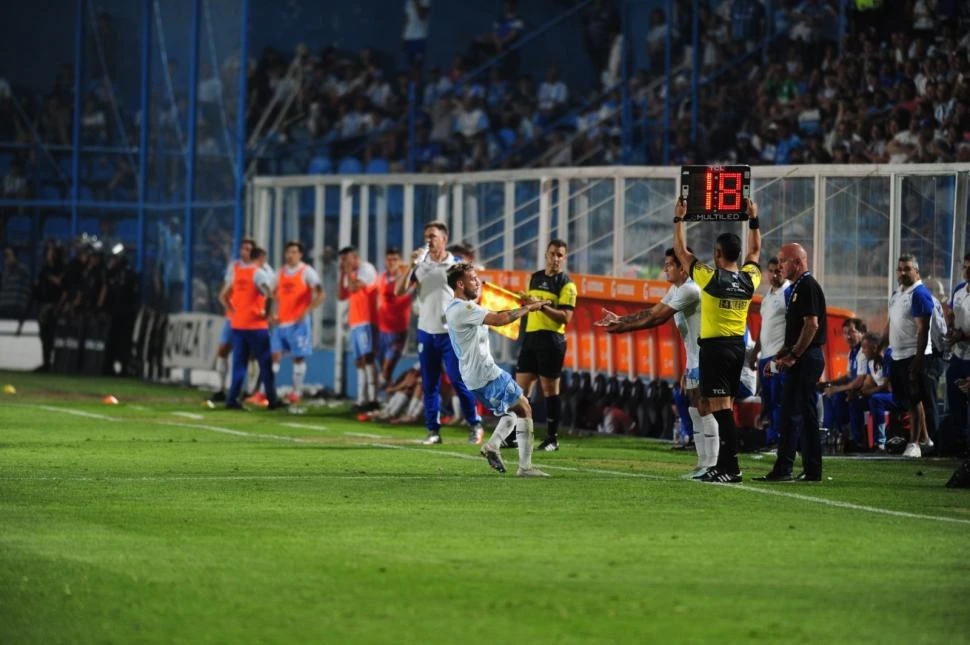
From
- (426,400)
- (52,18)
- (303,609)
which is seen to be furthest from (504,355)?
(52,18)

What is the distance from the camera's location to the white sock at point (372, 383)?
1008 inches

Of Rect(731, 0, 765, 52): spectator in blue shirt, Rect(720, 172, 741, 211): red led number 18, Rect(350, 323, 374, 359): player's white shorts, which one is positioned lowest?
Rect(350, 323, 374, 359): player's white shorts

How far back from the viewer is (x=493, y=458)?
1625cm

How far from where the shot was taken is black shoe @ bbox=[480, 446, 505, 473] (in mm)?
16156

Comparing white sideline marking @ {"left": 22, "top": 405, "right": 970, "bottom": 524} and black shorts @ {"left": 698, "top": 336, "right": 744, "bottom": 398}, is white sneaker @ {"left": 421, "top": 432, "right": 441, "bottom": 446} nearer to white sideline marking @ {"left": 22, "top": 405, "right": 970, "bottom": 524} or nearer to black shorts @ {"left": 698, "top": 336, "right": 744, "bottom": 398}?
white sideline marking @ {"left": 22, "top": 405, "right": 970, "bottom": 524}

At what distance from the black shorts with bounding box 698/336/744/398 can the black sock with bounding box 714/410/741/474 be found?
181 millimetres

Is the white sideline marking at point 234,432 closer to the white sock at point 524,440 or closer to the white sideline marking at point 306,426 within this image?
the white sideline marking at point 306,426

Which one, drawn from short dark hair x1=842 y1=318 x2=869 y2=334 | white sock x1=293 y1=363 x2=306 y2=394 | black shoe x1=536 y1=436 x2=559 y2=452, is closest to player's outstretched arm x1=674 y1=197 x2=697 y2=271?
black shoe x1=536 y1=436 x2=559 y2=452

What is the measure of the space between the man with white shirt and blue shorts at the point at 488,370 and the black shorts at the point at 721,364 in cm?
155

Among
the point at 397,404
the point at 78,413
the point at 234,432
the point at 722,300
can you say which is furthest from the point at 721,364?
the point at 78,413

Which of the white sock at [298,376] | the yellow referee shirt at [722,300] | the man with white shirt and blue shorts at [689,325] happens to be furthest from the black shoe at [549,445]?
the white sock at [298,376]

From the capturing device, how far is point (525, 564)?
10766 mm

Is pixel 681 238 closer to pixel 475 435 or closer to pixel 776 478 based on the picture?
pixel 776 478

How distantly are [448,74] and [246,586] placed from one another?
31585mm
